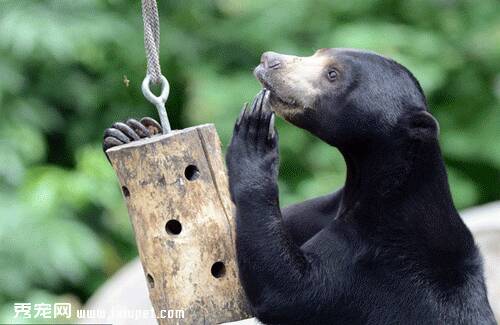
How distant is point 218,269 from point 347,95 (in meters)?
0.76

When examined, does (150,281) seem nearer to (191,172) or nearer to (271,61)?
(191,172)

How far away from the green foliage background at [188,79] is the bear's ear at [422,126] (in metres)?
3.18

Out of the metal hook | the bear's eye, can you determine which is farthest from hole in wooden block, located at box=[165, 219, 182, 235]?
the bear's eye

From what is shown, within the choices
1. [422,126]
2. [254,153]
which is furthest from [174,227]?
[422,126]

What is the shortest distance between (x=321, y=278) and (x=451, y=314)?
47cm

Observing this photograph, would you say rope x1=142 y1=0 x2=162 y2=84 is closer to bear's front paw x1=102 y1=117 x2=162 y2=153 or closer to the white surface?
bear's front paw x1=102 y1=117 x2=162 y2=153

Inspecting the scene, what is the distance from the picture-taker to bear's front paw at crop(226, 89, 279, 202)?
10.6 feet

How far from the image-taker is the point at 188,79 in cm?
738

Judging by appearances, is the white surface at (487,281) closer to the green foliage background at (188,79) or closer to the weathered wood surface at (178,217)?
the green foliage background at (188,79)

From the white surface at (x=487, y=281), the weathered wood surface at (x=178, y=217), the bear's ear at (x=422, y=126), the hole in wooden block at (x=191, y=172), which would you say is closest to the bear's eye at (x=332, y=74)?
the bear's ear at (x=422, y=126)

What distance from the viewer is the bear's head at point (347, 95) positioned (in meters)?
3.40

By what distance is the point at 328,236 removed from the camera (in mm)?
3426

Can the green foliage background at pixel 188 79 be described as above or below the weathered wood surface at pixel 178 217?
below

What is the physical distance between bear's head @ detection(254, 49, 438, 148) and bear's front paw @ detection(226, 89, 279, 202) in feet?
0.64
